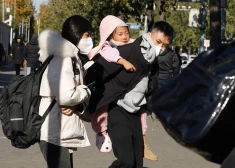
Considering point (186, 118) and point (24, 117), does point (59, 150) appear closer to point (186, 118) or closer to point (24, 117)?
point (24, 117)

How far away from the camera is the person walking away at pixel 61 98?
5.30 meters

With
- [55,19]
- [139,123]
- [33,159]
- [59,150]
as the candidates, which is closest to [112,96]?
[139,123]

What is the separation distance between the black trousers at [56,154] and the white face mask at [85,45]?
89cm

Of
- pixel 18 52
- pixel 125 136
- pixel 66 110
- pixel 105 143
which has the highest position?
pixel 66 110

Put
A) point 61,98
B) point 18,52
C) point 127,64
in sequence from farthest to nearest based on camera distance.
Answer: point 18,52 < point 127,64 < point 61,98

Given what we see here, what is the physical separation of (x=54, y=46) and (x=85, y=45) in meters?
0.48

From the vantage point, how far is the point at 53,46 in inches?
214

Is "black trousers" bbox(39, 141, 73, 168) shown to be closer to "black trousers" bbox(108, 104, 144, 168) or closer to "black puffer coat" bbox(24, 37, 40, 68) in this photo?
"black trousers" bbox(108, 104, 144, 168)

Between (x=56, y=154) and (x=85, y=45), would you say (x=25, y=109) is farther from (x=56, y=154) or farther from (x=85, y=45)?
(x=85, y=45)

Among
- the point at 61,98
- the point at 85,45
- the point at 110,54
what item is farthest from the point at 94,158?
the point at 61,98

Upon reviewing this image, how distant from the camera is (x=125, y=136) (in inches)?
244

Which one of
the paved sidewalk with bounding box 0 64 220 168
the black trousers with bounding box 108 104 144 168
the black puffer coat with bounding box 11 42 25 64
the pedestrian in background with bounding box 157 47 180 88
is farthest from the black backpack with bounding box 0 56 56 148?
the black puffer coat with bounding box 11 42 25 64

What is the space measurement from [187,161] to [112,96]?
3775 mm

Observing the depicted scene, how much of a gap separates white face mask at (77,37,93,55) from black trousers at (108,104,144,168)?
0.66 metres
